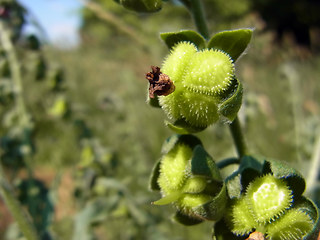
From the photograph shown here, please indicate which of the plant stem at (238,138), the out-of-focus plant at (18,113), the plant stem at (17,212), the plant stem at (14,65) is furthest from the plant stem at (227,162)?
the plant stem at (14,65)

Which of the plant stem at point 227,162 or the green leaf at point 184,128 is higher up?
the green leaf at point 184,128

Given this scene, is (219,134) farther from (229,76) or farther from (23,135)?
(229,76)

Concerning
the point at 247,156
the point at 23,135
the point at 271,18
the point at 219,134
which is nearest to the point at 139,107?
the point at 219,134

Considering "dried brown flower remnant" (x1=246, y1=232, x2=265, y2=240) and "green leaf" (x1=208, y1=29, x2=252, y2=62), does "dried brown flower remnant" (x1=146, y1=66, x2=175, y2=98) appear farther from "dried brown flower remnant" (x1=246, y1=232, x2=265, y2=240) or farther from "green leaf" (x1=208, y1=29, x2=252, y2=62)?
"dried brown flower remnant" (x1=246, y1=232, x2=265, y2=240)

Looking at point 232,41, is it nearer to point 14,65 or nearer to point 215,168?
point 215,168

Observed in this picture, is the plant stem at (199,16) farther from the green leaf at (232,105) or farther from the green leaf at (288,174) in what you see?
the green leaf at (288,174)

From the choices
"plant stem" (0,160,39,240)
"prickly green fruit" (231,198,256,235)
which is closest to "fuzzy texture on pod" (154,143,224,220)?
"prickly green fruit" (231,198,256,235)
